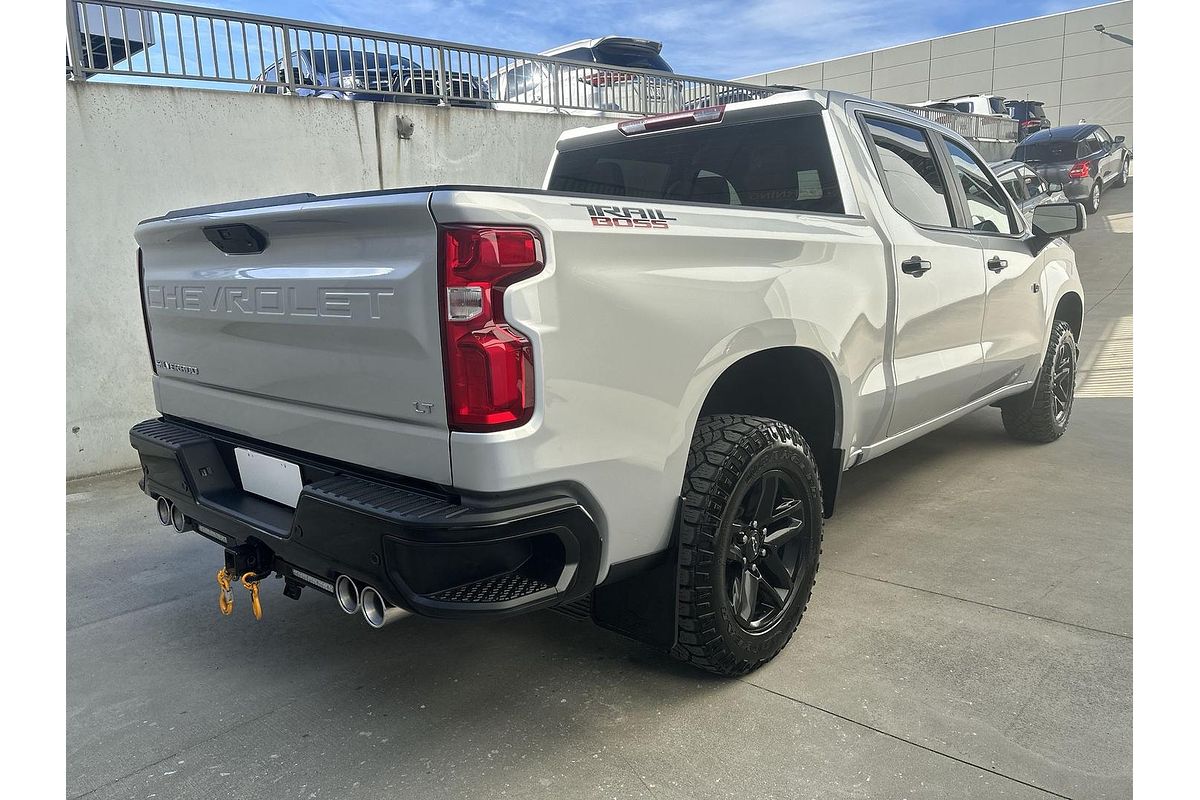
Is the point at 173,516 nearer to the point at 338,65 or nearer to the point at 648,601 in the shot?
the point at 648,601

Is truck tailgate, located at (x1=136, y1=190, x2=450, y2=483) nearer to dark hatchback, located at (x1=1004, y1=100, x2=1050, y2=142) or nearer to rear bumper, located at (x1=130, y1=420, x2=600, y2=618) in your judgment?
rear bumper, located at (x1=130, y1=420, x2=600, y2=618)

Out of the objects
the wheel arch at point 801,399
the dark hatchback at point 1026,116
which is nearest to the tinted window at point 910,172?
the wheel arch at point 801,399

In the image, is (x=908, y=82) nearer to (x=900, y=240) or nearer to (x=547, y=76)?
(x=547, y=76)

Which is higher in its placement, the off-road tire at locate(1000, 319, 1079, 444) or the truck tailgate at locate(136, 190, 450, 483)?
the truck tailgate at locate(136, 190, 450, 483)

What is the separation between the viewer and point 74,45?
5.33 meters

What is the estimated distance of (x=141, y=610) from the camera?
11.5 ft

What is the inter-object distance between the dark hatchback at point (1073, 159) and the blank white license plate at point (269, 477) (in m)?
15.8

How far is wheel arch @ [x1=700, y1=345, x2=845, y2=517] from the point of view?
3.04 m

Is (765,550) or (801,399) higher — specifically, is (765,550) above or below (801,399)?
below

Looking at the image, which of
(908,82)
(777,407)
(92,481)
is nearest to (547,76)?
(92,481)

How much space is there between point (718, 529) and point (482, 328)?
3.19 feet

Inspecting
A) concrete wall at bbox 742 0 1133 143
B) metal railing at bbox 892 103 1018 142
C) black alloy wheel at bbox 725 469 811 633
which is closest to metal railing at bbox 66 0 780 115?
black alloy wheel at bbox 725 469 811 633

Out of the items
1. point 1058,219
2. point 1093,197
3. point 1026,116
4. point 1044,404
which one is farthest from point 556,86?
point 1026,116

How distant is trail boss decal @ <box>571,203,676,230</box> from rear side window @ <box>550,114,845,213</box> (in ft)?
2.89
